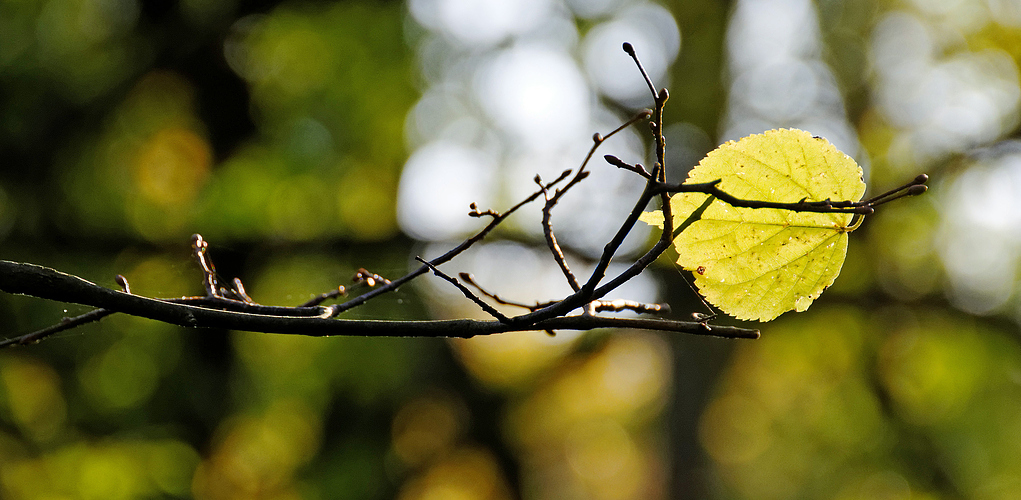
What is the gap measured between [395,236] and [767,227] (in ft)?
10.5

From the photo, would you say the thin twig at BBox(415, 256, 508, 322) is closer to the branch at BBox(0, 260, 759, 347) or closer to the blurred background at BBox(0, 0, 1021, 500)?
the branch at BBox(0, 260, 759, 347)

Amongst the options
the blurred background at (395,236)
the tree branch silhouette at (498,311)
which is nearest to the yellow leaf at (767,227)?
the tree branch silhouette at (498,311)

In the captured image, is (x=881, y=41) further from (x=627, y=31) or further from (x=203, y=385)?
(x=203, y=385)

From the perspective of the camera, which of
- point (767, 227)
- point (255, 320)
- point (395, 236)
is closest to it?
point (255, 320)

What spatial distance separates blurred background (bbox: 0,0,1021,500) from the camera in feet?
10.5

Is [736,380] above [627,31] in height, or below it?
below

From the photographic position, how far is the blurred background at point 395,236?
319cm

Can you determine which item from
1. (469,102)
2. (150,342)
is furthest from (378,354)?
(469,102)

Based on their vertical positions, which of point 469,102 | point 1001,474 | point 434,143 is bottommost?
point 1001,474

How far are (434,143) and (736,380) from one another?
3218 mm

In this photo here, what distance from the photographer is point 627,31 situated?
4488 millimetres

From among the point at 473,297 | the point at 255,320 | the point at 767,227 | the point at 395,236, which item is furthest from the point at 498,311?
the point at 395,236

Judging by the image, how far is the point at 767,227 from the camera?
59 cm

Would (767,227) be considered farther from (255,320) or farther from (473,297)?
(255,320)
